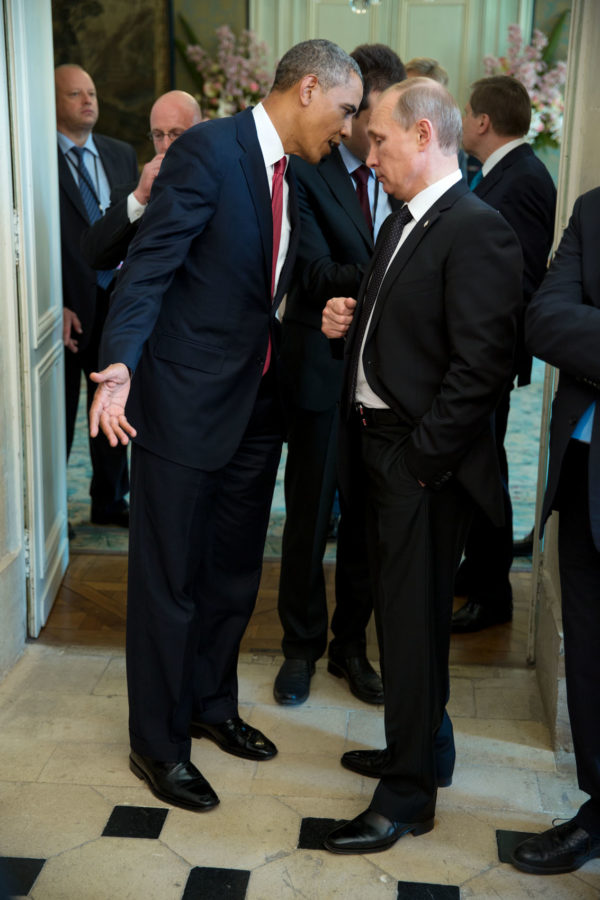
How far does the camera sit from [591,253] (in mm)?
2342

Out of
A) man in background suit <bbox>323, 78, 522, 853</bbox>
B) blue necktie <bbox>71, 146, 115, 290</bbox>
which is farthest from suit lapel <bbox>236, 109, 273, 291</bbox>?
blue necktie <bbox>71, 146, 115, 290</bbox>

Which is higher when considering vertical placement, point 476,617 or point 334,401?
point 334,401

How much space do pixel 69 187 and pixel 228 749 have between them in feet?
9.00

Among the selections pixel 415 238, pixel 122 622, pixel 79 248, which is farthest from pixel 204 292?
pixel 79 248

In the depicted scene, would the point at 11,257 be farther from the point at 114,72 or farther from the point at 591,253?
the point at 114,72

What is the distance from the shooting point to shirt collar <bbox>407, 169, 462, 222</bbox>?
2492 millimetres

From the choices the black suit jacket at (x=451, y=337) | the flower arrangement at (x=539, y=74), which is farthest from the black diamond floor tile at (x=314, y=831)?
the flower arrangement at (x=539, y=74)

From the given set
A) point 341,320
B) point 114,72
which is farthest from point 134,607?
point 114,72

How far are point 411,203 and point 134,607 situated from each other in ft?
4.22

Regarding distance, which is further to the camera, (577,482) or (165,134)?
(165,134)

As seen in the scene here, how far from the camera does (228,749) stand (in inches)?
121

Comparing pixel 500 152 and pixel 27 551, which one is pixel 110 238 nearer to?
pixel 27 551

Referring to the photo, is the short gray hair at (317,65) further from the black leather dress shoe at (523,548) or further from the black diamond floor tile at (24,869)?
the black leather dress shoe at (523,548)

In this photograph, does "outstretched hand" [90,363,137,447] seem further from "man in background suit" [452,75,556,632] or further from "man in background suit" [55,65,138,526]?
"man in background suit" [55,65,138,526]
